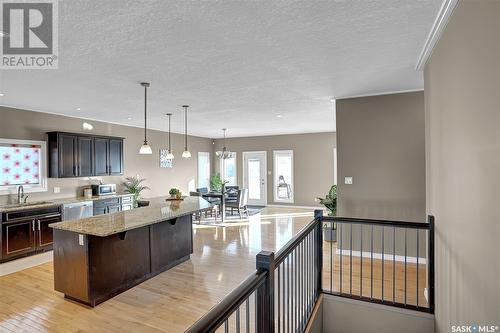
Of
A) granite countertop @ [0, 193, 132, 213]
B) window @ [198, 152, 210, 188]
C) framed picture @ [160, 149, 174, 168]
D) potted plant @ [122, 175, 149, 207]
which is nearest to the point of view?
granite countertop @ [0, 193, 132, 213]

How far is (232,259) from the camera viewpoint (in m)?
4.48

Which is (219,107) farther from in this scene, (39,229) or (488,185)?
(488,185)

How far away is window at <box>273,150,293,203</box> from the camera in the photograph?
1000cm

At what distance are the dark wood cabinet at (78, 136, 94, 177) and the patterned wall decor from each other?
67cm

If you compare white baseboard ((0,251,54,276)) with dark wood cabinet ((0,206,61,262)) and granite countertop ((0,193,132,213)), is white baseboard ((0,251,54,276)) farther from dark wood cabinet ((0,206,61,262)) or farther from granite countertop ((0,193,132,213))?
granite countertop ((0,193,132,213))

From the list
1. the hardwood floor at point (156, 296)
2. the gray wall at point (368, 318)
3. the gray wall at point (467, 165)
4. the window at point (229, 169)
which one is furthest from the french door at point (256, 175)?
the gray wall at point (467, 165)

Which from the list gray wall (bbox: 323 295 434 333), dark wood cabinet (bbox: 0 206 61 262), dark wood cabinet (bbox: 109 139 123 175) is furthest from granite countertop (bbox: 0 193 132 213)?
gray wall (bbox: 323 295 434 333)

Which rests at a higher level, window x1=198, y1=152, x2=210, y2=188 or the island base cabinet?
window x1=198, y1=152, x2=210, y2=188

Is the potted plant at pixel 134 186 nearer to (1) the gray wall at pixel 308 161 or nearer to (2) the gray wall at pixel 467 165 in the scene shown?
(1) the gray wall at pixel 308 161

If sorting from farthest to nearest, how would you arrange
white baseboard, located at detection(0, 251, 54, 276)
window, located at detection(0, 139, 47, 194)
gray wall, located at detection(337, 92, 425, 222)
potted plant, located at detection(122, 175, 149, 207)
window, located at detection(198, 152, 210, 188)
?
window, located at detection(198, 152, 210, 188), potted plant, located at detection(122, 175, 149, 207), window, located at detection(0, 139, 47, 194), gray wall, located at detection(337, 92, 425, 222), white baseboard, located at detection(0, 251, 54, 276)

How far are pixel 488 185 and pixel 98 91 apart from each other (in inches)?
175

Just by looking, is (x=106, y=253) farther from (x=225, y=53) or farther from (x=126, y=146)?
(x=126, y=146)

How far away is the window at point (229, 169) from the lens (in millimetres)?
11042

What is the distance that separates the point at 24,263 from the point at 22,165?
5.80 feet
